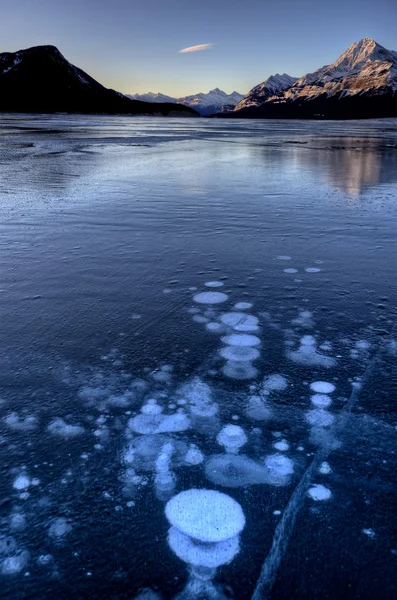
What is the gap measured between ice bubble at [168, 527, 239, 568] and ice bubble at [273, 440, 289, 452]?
1.79 feet

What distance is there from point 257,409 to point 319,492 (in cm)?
63

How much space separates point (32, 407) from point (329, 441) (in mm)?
1623

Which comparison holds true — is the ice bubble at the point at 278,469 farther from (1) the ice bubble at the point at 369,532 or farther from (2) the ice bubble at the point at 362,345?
(2) the ice bubble at the point at 362,345

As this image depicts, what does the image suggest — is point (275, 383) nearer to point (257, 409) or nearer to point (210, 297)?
point (257, 409)

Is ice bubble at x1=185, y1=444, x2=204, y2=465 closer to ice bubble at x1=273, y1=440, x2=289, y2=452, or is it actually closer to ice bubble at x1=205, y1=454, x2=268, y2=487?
ice bubble at x1=205, y1=454, x2=268, y2=487

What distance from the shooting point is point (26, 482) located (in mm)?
1951

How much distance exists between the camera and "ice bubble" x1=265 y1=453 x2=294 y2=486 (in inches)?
78.2

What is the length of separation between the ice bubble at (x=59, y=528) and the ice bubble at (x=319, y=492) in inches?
40.4

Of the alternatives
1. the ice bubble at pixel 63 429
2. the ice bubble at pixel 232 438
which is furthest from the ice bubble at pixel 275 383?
the ice bubble at pixel 63 429

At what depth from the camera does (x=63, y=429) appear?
229 cm

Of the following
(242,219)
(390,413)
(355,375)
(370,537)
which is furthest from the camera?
(242,219)

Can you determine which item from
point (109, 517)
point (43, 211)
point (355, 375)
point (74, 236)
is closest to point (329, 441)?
point (355, 375)

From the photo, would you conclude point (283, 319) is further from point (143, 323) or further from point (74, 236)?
point (74, 236)

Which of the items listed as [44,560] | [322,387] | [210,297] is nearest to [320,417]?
[322,387]
